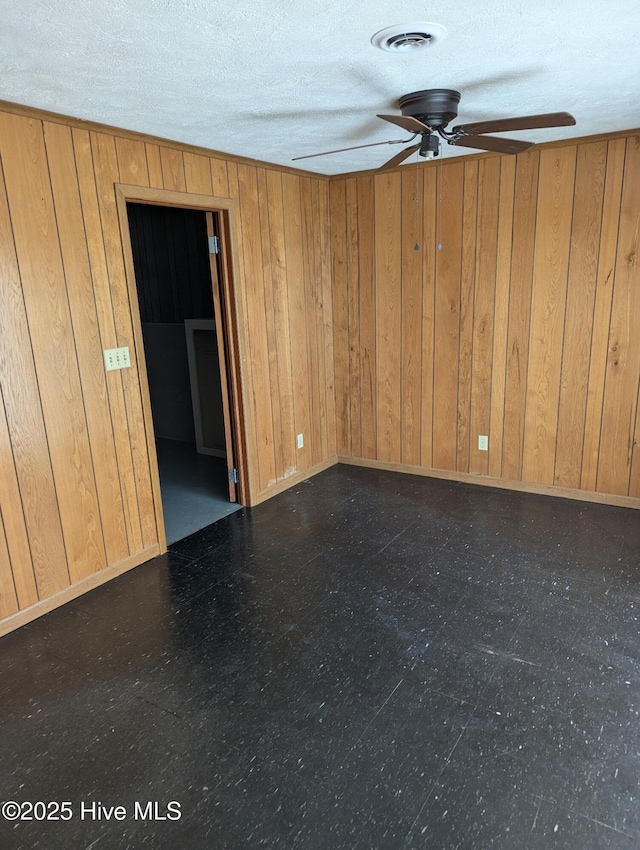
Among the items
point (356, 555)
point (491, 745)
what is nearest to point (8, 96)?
point (356, 555)

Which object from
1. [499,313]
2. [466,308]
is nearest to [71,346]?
[466,308]

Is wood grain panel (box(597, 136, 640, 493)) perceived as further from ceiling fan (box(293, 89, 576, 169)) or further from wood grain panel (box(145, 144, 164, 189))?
wood grain panel (box(145, 144, 164, 189))

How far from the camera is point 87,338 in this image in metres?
2.75

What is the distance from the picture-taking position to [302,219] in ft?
13.5

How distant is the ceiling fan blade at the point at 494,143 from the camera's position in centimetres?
241

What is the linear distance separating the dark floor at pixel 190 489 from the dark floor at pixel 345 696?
38 cm

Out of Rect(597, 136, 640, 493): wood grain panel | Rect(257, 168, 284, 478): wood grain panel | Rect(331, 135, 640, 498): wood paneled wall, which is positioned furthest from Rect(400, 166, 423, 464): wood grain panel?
Rect(597, 136, 640, 493): wood grain panel

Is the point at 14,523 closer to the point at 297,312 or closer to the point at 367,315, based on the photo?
the point at 297,312

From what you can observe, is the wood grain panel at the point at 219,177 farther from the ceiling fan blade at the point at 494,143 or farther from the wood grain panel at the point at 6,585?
the wood grain panel at the point at 6,585

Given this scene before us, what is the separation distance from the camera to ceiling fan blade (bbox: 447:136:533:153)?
241 centimetres

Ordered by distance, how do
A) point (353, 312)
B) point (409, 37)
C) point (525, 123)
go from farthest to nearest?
point (353, 312) < point (525, 123) < point (409, 37)

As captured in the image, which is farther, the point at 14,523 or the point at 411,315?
the point at 411,315

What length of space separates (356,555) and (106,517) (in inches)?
53.8

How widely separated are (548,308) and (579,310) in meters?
0.19
